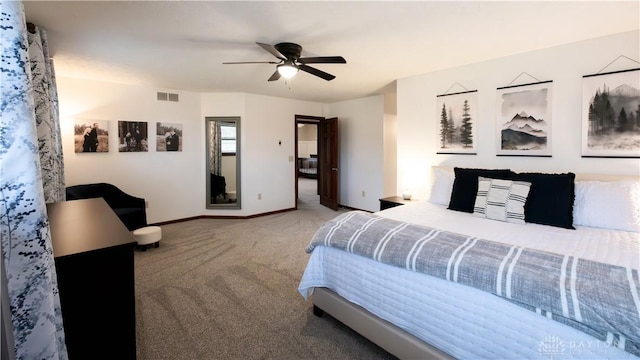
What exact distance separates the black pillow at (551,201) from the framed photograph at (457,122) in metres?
1.06

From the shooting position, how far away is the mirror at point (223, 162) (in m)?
5.72

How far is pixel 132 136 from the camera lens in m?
4.91

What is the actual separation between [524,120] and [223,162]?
487 centimetres

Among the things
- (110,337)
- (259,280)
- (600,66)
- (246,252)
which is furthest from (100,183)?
(600,66)

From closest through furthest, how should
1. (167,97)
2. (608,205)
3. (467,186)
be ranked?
1. (608,205)
2. (467,186)
3. (167,97)

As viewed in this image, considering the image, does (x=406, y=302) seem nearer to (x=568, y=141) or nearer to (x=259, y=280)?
(x=259, y=280)

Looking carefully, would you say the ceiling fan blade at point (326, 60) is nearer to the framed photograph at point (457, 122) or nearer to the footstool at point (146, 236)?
the framed photograph at point (457, 122)

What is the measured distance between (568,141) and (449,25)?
5.79 ft

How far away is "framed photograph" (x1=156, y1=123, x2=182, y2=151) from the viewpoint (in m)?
5.20

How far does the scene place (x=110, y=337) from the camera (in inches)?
60.0

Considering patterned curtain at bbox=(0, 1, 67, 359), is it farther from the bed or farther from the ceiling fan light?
the ceiling fan light

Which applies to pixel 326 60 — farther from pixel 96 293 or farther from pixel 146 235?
pixel 146 235

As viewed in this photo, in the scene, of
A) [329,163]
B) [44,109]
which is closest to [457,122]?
[329,163]

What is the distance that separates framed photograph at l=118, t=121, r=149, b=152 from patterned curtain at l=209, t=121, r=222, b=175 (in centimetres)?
109
